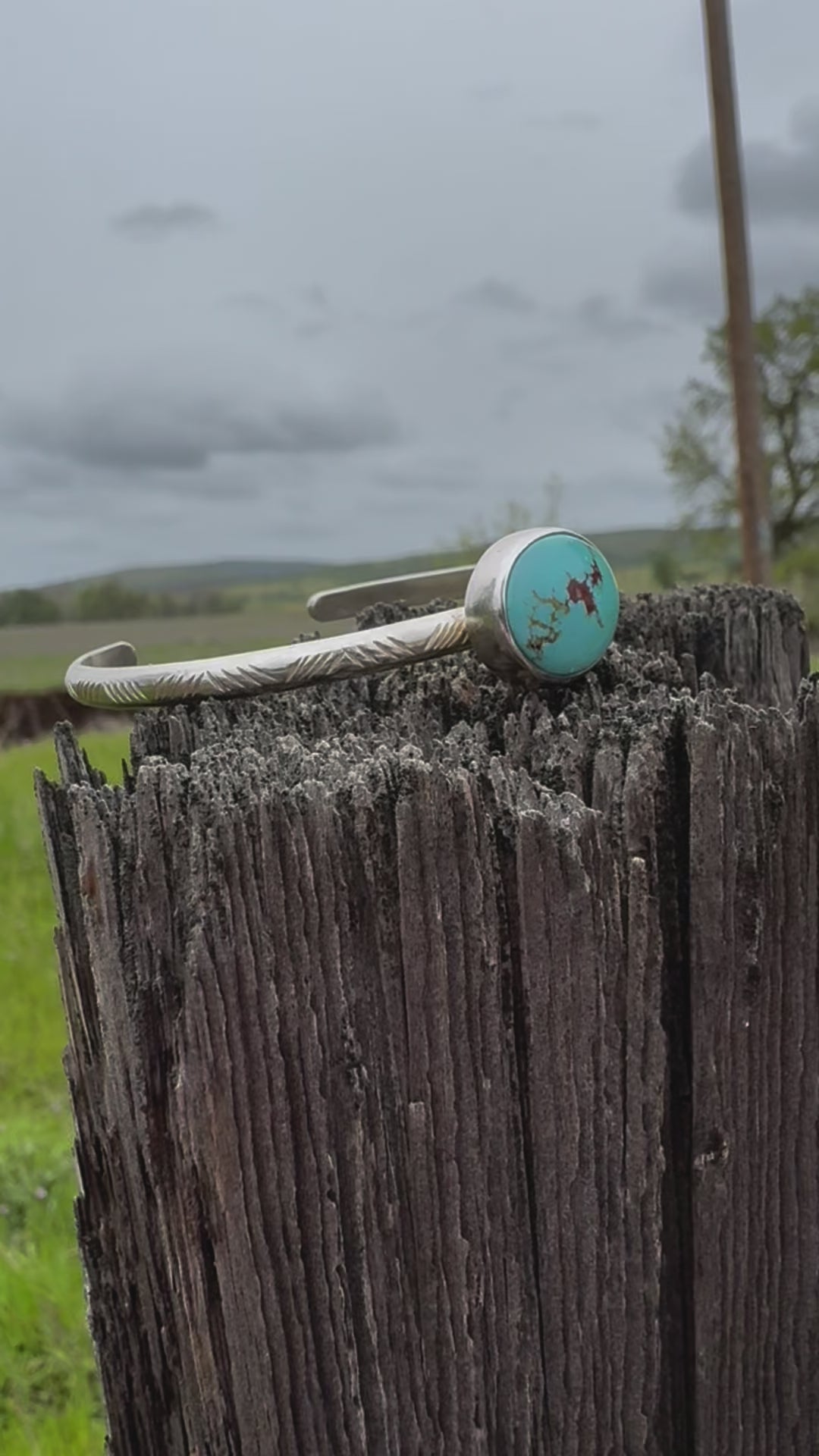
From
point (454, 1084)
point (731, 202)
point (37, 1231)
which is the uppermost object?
point (731, 202)

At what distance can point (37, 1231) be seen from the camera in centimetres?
322

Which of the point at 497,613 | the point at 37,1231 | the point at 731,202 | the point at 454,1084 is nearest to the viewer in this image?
the point at 454,1084

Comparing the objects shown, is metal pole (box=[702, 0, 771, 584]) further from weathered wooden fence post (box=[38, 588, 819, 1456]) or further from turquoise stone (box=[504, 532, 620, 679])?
weathered wooden fence post (box=[38, 588, 819, 1456])

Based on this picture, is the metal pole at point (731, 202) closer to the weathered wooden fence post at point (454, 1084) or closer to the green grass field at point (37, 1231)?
the green grass field at point (37, 1231)

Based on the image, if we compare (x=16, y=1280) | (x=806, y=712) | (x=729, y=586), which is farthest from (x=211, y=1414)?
(x=16, y=1280)

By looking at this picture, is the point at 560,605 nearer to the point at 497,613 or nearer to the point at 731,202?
the point at 497,613

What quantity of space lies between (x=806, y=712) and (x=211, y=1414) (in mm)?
777

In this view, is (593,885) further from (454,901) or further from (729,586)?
(729,586)

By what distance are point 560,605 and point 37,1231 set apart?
2.71 meters

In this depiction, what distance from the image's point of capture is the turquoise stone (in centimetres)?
131

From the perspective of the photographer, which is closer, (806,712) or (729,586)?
(806,712)

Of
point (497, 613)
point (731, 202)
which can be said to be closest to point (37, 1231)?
point (497, 613)

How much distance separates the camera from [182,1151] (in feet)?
2.96

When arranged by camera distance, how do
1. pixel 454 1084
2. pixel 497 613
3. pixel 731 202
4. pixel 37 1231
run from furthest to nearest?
pixel 731 202
pixel 37 1231
pixel 497 613
pixel 454 1084
